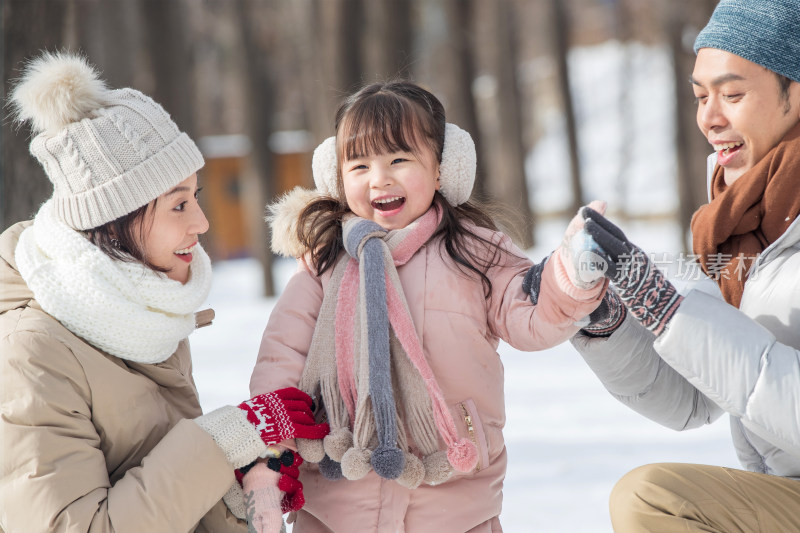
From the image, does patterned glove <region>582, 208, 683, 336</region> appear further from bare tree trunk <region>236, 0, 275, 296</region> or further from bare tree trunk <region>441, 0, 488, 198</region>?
bare tree trunk <region>441, 0, 488, 198</region>

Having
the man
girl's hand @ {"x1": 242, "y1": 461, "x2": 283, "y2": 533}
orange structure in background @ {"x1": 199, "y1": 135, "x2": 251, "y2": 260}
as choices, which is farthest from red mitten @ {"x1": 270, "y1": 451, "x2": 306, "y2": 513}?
orange structure in background @ {"x1": 199, "y1": 135, "x2": 251, "y2": 260}

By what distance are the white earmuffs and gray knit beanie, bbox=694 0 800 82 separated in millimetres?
781

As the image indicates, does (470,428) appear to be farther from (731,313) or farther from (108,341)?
(108,341)

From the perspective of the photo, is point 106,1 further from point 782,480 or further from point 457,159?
point 782,480

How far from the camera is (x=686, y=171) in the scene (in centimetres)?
1247

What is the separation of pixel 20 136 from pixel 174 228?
7.37 feet

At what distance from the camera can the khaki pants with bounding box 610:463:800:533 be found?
213 cm

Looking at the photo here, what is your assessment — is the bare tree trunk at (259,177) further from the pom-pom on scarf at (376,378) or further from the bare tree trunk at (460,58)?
the pom-pom on scarf at (376,378)

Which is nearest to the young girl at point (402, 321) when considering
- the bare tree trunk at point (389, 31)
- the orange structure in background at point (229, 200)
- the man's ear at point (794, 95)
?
the man's ear at point (794, 95)

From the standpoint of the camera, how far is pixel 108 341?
87.5 inches

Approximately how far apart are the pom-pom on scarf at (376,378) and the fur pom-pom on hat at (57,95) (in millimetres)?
809

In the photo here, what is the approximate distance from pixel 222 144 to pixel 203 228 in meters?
22.3

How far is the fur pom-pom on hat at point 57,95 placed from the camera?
7.38 feet

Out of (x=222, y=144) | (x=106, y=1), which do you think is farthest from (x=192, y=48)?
(x=106, y=1)
